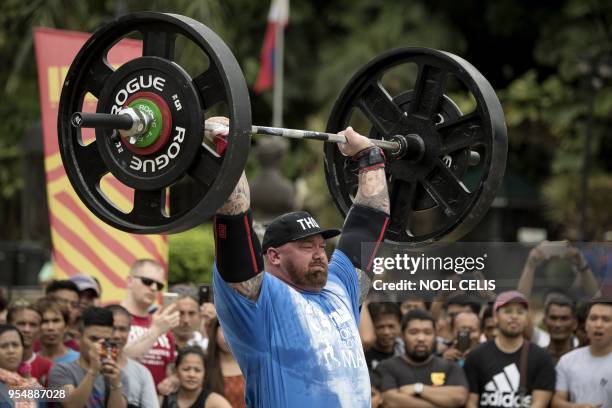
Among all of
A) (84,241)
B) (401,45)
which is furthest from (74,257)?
(401,45)

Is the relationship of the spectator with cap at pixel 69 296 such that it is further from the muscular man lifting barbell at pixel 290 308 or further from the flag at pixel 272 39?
the flag at pixel 272 39

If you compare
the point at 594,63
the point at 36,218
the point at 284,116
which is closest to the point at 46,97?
the point at 36,218

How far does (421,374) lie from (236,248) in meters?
3.75

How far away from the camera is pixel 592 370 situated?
8.48 meters

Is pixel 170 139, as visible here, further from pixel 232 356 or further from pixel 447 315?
pixel 447 315

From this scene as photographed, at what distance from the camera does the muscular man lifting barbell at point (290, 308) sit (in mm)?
5520

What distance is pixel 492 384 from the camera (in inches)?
346

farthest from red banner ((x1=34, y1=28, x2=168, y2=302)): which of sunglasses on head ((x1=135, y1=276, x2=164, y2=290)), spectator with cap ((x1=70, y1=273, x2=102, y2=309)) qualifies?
sunglasses on head ((x1=135, y1=276, x2=164, y2=290))

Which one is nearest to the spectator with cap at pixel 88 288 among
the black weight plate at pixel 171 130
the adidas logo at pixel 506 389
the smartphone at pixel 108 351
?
the smartphone at pixel 108 351

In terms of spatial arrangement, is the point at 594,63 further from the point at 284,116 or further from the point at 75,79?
the point at 75,79

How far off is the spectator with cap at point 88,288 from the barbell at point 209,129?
3.90 meters

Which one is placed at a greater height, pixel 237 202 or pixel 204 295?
pixel 237 202

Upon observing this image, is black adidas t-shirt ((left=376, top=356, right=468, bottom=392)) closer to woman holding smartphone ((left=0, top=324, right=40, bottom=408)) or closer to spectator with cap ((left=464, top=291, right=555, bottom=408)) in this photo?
spectator with cap ((left=464, top=291, right=555, bottom=408))

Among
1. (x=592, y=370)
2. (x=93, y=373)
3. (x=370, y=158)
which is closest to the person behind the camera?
(x=370, y=158)
